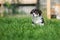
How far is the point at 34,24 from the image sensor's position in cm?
604

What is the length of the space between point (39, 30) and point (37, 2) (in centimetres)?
376

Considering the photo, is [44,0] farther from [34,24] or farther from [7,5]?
[34,24]

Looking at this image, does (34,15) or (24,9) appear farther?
(24,9)

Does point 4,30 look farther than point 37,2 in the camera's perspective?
No

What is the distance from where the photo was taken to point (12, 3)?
9305 mm

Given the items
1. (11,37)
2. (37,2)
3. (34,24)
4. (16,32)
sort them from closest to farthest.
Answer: (11,37) < (16,32) < (34,24) < (37,2)

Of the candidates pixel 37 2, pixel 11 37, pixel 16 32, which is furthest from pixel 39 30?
pixel 37 2

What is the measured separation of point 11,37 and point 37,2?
4430 mm

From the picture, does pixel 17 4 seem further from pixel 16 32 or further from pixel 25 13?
pixel 16 32

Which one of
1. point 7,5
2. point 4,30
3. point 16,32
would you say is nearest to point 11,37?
point 16,32

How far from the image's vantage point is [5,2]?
29.9 ft

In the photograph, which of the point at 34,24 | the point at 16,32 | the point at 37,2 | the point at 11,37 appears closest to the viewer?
the point at 11,37

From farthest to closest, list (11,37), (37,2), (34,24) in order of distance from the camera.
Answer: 1. (37,2)
2. (34,24)
3. (11,37)

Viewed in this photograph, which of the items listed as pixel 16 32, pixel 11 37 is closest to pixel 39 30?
pixel 16 32
